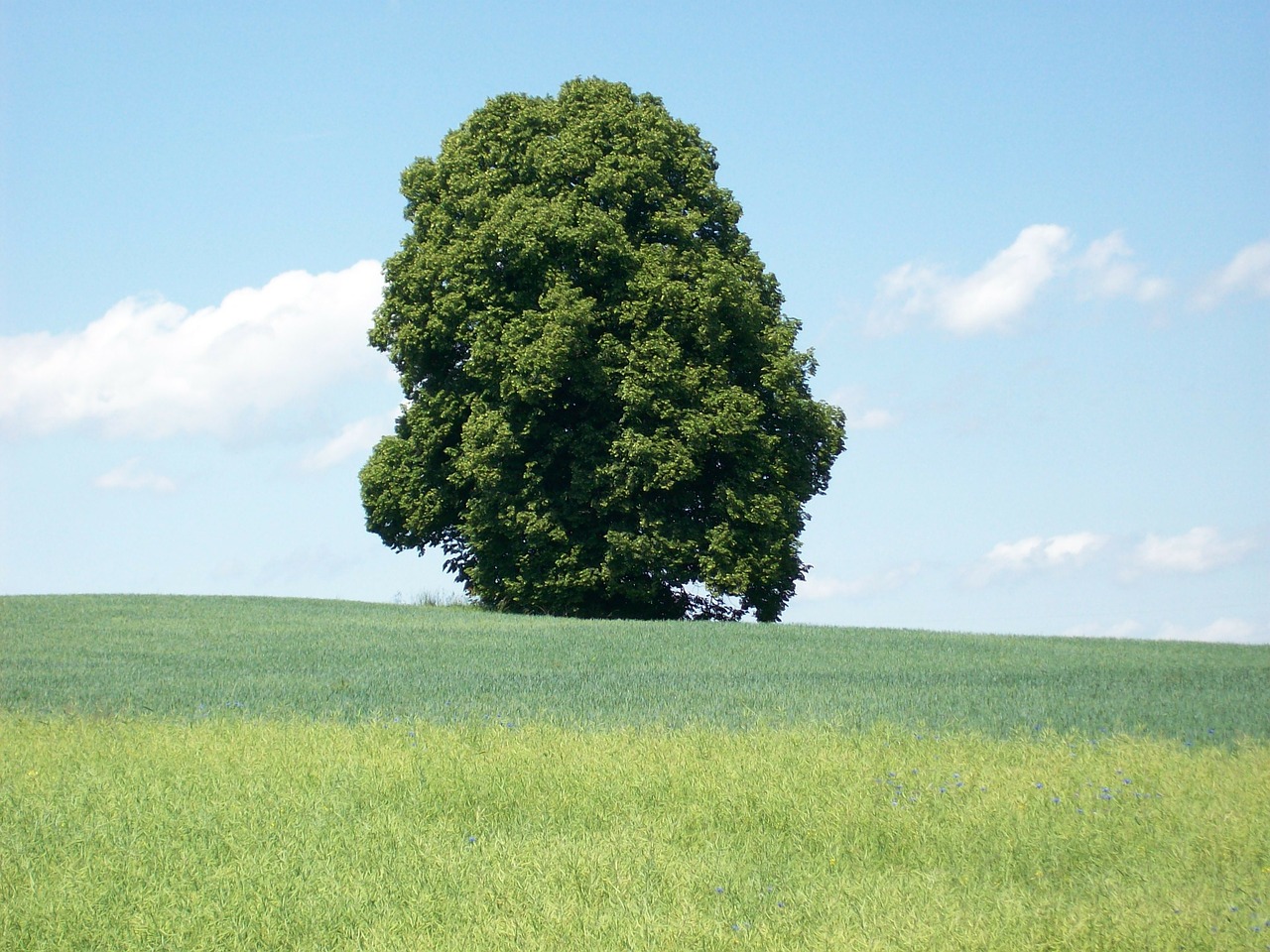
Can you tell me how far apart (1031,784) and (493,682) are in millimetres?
9207

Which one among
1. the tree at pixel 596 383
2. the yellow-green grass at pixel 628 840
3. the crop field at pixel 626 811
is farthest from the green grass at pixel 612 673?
the tree at pixel 596 383

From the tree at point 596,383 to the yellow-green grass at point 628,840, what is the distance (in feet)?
50.0

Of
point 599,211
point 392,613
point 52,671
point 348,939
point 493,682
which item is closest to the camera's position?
point 348,939

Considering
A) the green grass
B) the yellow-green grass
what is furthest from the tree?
the yellow-green grass

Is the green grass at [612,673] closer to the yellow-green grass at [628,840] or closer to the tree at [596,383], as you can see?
the yellow-green grass at [628,840]

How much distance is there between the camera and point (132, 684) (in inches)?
741

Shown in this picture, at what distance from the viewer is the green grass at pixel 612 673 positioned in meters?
16.0

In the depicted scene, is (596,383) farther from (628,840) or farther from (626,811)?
(628,840)

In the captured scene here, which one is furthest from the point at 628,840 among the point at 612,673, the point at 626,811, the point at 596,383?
the point at 596,383

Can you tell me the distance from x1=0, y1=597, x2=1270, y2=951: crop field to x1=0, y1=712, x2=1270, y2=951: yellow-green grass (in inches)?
1.3

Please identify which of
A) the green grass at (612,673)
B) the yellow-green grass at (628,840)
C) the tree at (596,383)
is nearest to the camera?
the yellow-green grass at (628,840)

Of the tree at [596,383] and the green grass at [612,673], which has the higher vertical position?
the tree at [596,383]

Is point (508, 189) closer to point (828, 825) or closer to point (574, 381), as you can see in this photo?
point (574, 381)

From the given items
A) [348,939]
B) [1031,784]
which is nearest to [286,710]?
[348,939]
